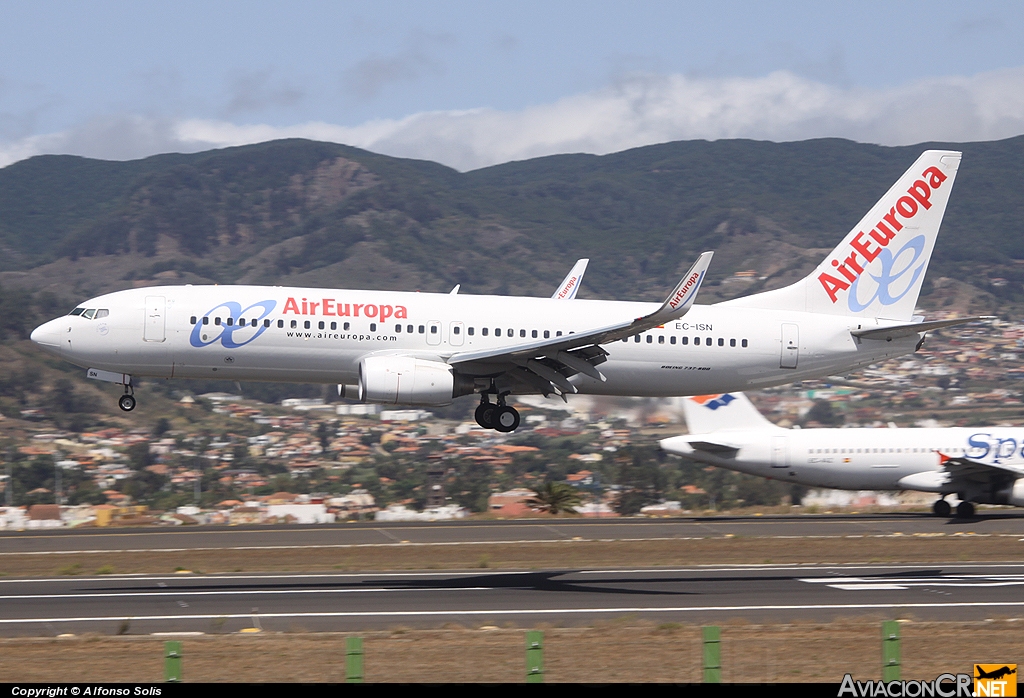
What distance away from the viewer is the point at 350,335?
3328cm

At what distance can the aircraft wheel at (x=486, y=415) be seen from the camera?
35.1 m

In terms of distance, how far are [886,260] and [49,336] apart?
26198 mm

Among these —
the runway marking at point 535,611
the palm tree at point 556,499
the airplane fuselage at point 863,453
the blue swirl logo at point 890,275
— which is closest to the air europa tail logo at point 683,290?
the runway marking at point 535,611

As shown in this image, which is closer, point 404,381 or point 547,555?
point 404,381

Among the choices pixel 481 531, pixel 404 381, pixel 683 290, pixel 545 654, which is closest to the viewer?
pixel 545 654

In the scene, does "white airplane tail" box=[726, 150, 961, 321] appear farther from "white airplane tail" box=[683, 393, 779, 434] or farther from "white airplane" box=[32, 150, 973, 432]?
"white airplane tail" box=[683, 393, 779, 434]

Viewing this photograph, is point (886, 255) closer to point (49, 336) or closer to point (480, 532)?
point (480, 532)

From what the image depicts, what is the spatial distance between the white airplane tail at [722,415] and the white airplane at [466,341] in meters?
17.6

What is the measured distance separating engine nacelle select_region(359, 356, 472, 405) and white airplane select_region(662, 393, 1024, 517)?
2293 centimetres

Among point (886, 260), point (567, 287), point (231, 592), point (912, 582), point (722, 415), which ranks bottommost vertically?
point (231, 592)

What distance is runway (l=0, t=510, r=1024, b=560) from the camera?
43.9m

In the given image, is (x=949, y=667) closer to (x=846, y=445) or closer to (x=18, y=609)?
(x=18, y=609)

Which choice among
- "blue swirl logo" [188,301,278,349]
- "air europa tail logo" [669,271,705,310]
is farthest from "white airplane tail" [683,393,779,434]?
"blue swirl logo" [188,301,278,349]

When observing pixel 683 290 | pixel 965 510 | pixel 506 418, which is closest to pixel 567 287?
pixel 506 418
